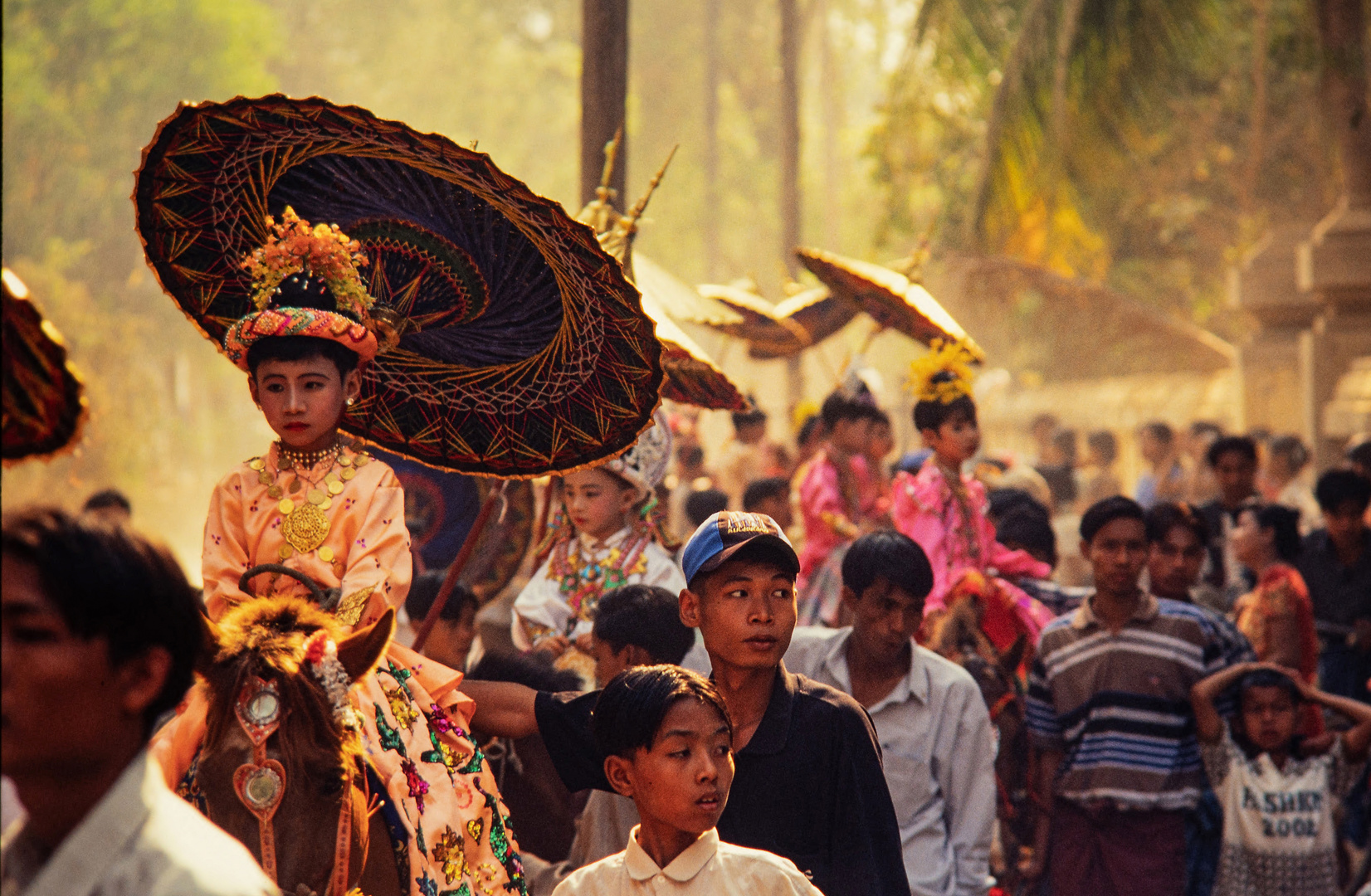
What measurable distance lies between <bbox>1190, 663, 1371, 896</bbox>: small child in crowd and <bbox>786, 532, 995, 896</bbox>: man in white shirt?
72.4 inches

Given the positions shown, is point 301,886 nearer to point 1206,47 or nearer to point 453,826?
point 453,826

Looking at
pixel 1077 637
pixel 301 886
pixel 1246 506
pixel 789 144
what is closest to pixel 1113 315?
pixel 789 144

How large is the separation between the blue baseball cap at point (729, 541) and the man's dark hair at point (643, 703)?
0.47 metres

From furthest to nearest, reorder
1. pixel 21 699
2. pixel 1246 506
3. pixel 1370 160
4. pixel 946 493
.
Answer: pixel 1370 160, pixel 1246 506, pixel 946 493, pixel 21 699

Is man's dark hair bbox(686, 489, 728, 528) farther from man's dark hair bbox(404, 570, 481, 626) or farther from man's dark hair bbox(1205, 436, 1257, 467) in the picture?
man's dark hair bbox(404, 570, 481, 626)

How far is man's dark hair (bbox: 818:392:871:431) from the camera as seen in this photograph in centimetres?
1077

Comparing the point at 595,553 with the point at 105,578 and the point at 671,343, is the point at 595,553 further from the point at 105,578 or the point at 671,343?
the point at 105,578

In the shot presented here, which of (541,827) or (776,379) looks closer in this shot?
(541,827)

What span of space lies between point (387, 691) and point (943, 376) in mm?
5311

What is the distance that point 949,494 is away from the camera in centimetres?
870

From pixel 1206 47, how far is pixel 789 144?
26.0ft

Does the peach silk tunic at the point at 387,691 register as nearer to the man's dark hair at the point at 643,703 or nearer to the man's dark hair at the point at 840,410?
the man's dark hair at the point at 643,703

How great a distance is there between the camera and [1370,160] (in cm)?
1541

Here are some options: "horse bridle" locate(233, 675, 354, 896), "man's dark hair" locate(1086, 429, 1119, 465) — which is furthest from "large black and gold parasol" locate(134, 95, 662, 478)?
"man's dark hair" locate(1086, 429, 1119, 465)
